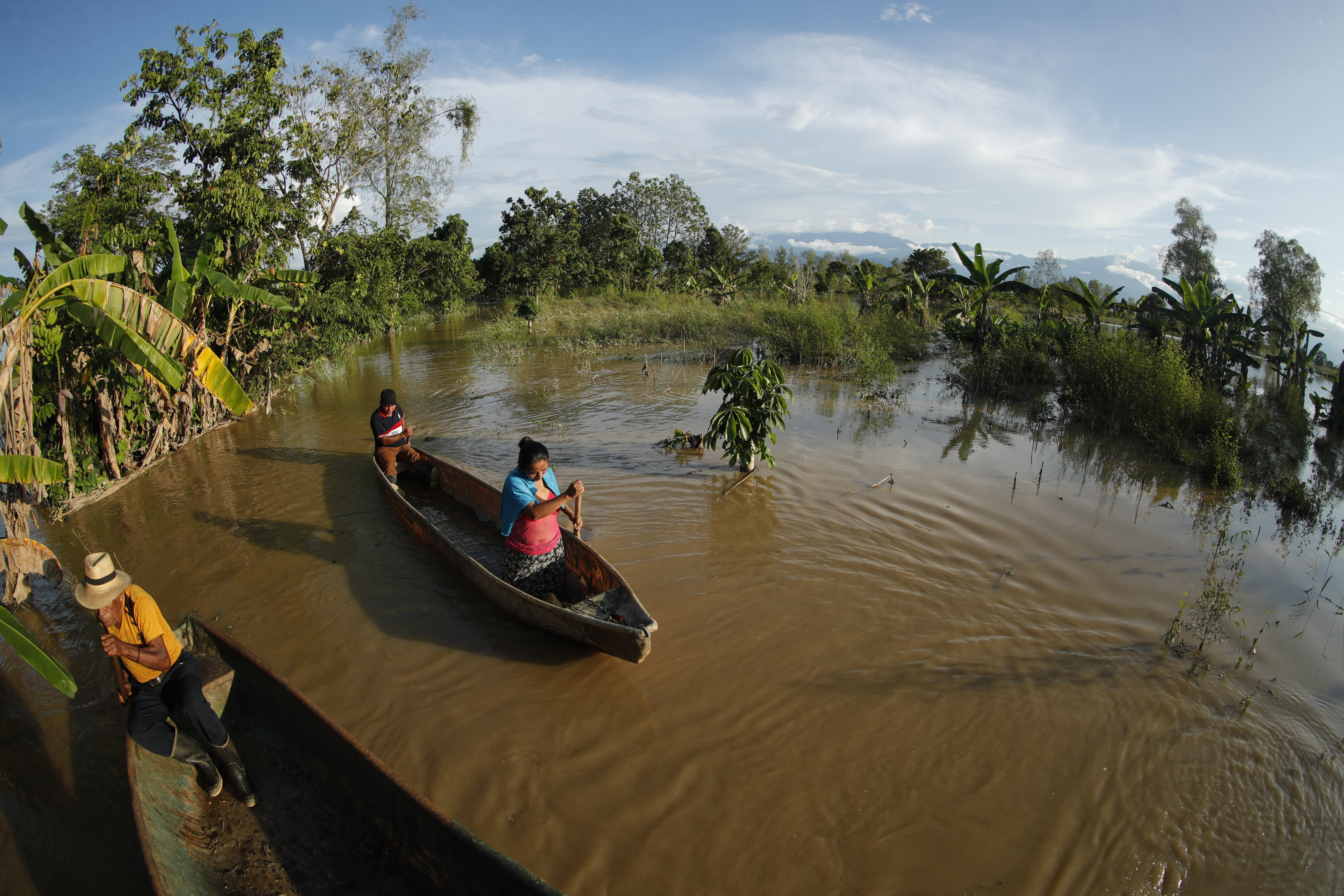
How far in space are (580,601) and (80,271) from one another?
539 cm

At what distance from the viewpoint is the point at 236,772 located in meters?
3.47

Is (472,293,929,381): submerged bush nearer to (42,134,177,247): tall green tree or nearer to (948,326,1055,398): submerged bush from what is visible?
(948,326,1055,398): submerged bush

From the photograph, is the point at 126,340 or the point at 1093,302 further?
the point at 1093,302

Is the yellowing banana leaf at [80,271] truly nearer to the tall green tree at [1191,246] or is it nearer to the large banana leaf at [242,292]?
the large banana leaf at [242,292]

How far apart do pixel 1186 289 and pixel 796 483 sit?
995cm

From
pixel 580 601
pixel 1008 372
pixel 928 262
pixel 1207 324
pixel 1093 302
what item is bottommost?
pixel 580 601

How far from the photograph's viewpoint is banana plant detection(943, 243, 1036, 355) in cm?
1510

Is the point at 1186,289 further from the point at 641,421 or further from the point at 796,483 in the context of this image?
the point at 641,421

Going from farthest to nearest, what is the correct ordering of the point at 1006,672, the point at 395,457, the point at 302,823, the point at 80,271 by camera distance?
the point at 395,457 < the point at 80,271 < the point at 1006,672 < the point at 302,823

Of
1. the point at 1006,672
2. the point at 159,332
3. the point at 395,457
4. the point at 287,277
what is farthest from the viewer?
the point at 287,277

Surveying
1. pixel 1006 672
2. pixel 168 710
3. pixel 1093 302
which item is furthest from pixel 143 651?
pixel 1093 302

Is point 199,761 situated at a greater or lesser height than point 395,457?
lesser

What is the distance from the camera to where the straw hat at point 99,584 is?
3.14 meters

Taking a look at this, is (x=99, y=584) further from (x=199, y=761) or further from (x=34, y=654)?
(x=199, y=761)
